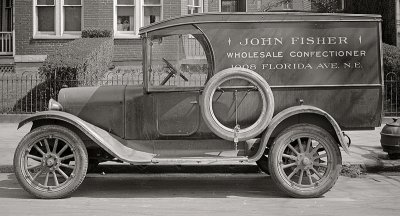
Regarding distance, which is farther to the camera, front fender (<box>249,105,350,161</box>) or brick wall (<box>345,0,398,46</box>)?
brick wall (<box>345,0,398,46</box>)

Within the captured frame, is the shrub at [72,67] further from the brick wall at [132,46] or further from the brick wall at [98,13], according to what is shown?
the brick wall at [98,13]

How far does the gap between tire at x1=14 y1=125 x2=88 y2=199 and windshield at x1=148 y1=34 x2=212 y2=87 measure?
1.29 metres

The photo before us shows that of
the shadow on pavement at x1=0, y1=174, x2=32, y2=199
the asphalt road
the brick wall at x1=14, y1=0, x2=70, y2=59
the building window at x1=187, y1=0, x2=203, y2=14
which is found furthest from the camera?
the building window at x1=187, y1=0, x2=203, y2=14

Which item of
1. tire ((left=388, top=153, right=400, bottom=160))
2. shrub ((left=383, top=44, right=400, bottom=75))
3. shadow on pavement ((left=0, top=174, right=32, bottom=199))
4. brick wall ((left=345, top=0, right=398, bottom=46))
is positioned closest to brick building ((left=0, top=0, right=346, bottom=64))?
brick wall ((left=345, top=0, right=398, bottom=46))

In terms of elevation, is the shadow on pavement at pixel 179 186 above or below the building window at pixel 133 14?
below

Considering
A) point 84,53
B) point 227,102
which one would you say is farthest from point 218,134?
point 84,53

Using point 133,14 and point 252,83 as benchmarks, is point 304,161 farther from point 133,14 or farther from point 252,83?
point 133,14

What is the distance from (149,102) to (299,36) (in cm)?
214

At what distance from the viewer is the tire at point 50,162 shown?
7266 millimetres

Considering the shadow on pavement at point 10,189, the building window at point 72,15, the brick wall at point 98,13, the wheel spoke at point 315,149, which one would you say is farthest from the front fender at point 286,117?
the building window at point 72,15

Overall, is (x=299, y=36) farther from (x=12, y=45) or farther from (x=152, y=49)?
(x=12, y=45)

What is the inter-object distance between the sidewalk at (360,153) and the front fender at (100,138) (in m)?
2.51

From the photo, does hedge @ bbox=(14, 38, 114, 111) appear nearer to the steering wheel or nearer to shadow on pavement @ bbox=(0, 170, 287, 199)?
shadow on pavement @ bbox=(0, 170, 287, 199)

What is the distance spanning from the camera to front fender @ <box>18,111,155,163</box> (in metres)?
7.23
